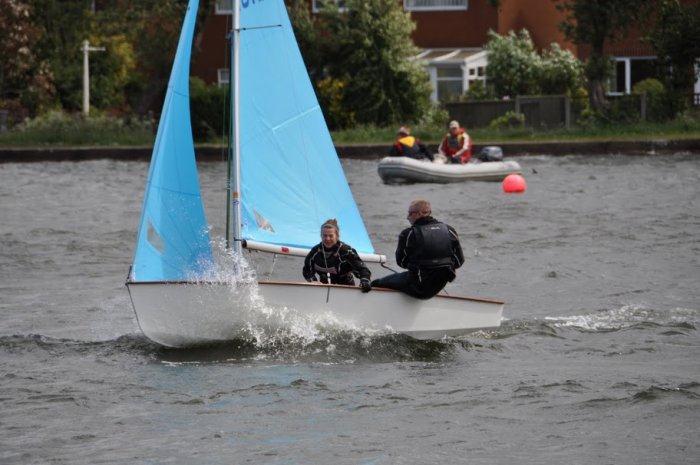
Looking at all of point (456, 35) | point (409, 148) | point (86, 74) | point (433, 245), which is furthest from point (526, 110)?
point (433, 245)

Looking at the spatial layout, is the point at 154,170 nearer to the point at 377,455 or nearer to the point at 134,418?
the point at 134,418

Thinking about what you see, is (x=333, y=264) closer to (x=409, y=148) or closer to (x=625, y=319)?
(x=625, y=319)

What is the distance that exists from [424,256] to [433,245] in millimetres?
153

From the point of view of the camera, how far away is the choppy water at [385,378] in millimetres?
10805

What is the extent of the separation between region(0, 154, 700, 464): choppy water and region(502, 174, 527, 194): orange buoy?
8.63 m

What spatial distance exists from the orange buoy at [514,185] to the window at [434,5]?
18.7 m

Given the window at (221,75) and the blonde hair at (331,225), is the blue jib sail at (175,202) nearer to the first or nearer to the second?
the blonde hair at (331,225)

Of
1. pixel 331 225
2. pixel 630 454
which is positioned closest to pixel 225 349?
pixel 331 225

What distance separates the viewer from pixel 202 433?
11.1 m

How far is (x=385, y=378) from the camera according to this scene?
12.9 meters

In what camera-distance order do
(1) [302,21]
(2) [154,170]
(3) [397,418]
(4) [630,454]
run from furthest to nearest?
(1) [302,21], (2) [154,170], (3) [397,418], (4) [630,454]

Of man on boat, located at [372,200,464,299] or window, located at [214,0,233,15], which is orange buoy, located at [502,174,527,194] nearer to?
man on boat, located at [372,200,464,299]

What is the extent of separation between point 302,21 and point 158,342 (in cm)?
3092

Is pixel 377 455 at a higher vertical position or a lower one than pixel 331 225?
lower
